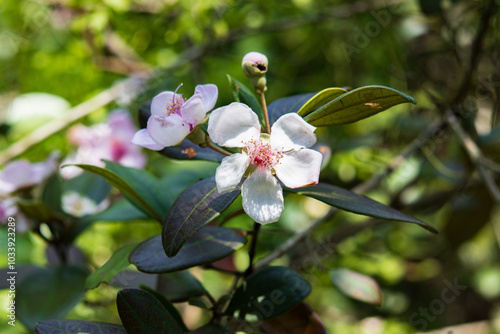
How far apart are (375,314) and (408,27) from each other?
1.02m

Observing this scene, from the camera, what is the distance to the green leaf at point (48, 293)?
33.1 inches

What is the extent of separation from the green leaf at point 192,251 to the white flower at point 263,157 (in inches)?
4.6

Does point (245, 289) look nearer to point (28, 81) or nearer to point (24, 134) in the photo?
point (24, 134)

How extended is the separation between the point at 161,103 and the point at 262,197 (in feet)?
0.61

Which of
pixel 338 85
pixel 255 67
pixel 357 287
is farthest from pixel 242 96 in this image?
pixel 338 85

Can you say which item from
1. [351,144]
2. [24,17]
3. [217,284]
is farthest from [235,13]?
[217,284]

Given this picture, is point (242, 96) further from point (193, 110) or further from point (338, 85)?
point (338, 85)

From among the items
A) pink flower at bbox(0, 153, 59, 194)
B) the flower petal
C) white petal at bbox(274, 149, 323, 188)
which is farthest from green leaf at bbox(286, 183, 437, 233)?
pink flower at bbox(0, 153, 59, 194)

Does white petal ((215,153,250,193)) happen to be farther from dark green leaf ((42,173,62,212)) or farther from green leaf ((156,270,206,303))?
dark green leaf ((42,173,62,212))

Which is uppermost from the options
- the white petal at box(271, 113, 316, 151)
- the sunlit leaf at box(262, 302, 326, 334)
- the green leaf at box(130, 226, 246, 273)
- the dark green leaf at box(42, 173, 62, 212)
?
the white petal at box(271, 113, 316, 151)

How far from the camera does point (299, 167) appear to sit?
596 millimetres

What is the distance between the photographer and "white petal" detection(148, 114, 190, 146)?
1.91ft

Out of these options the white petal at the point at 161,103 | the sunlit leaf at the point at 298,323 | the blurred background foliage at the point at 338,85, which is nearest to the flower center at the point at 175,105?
the white petal at the point at 161,103

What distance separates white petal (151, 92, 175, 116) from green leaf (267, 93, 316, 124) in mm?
159
